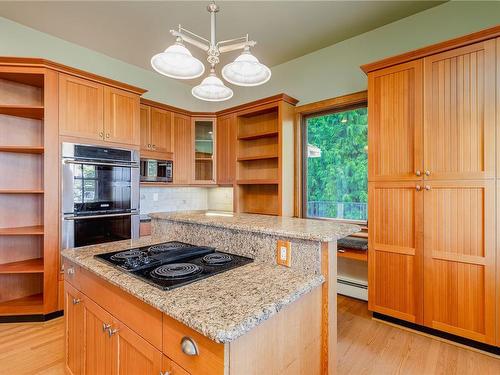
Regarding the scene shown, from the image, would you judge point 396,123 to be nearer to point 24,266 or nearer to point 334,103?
point 334,103

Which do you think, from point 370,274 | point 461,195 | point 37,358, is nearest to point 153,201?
point 37,358

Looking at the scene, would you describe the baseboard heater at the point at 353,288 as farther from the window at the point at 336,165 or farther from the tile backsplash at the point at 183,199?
the tile backsplash at the point at 183,199

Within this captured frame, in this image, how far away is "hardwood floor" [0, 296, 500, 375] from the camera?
1.87 m

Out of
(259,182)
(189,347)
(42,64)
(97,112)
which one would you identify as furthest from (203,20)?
(189,347)

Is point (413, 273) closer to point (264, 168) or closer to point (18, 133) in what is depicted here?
point (264, 168)

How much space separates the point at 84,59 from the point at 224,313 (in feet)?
11.9

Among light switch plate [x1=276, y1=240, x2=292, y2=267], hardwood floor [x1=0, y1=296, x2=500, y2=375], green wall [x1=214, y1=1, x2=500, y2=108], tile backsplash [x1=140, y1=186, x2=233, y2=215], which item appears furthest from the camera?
tile backsplash [x1=140, y1=186, x2=233, y2=215]

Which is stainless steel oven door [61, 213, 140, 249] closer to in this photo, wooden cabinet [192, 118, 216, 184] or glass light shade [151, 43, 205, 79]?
wooden cabinet [192, 118, 216, 184]

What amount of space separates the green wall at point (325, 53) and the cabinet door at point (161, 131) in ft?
1.34

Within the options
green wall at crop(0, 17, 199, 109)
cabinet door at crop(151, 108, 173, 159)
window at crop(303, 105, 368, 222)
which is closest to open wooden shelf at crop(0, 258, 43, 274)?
cabinet door at crop(151, 108, 173, 159)

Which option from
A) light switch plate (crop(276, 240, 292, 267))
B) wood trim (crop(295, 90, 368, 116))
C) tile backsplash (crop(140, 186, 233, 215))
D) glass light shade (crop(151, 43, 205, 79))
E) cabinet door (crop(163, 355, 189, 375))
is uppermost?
wood trim (crop(295, 90, 368, 116))

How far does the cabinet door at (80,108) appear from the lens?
2611mm

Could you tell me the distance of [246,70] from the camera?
1.77 m

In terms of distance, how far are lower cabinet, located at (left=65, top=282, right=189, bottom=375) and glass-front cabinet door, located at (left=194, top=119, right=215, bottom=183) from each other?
2648mm
